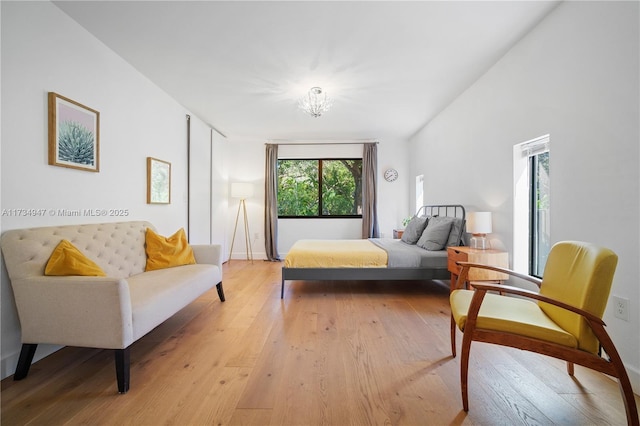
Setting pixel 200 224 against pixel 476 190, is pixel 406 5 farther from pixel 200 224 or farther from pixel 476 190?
pixel 200 224

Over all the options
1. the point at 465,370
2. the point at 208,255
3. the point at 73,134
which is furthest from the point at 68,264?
the point at 465,370

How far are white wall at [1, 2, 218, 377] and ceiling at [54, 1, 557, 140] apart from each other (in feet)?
0.69

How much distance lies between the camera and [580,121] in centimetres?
183

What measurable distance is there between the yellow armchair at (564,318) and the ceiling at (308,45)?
1904 mm

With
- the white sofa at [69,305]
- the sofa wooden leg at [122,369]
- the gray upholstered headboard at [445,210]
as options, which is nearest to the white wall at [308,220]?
the gray upholstered headboard at [445,210]

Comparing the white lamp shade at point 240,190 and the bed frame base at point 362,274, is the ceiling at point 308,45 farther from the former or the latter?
the bed frame base at point 362,274

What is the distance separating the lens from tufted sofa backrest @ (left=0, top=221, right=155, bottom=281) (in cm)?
162

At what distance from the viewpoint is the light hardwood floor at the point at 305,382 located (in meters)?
1.31

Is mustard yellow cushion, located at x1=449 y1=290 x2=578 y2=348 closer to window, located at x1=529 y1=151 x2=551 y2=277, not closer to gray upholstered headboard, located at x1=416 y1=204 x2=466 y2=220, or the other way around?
window, located at x1=529 y1=151 x2=551 y2=277

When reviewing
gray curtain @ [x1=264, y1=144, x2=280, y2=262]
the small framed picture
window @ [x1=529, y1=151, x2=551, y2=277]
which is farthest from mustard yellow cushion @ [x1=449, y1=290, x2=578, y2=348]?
gray curtain @ [x1=264, y1=144, x2=280, y2=262]

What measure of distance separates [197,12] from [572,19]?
2736 millimetres

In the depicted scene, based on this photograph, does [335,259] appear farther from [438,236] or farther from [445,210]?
[445,210]

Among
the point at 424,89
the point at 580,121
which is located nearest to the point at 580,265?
the point at 580,121

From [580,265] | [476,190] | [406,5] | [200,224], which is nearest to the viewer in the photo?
[580,265]
